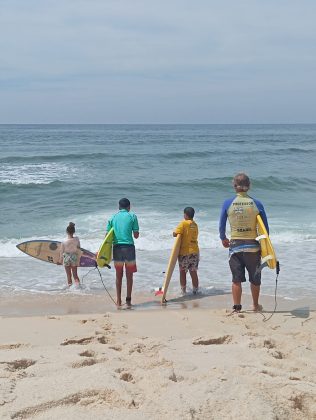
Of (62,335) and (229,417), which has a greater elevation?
(229,417)

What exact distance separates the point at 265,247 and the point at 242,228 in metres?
0.34

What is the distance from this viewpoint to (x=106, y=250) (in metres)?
7.45

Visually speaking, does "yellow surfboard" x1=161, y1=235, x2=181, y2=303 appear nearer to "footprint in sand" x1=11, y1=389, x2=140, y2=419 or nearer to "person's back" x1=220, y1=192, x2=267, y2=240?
Answer: "person's back" x1=220, y1=192, x2=267, y2=240

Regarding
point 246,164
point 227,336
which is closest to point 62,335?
point 227,336

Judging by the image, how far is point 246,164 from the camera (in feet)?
112

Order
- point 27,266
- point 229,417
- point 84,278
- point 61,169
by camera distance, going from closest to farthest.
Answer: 1. point 229,417
2. point 84,278
3. point 27,266
4. point 61,169

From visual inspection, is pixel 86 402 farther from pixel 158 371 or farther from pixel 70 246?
pixel 70 246

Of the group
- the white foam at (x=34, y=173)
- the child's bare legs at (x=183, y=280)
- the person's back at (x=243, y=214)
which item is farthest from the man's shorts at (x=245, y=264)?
the white foam at (x=34, y=173)

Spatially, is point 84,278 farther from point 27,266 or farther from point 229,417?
point 229,417

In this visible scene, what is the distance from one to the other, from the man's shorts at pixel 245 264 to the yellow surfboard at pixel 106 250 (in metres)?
1.80

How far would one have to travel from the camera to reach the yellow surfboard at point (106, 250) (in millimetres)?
7410

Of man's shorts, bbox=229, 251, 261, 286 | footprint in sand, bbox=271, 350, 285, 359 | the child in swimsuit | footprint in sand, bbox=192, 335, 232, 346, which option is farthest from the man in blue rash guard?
the child in swimsuit

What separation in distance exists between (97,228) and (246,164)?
21.0 meters

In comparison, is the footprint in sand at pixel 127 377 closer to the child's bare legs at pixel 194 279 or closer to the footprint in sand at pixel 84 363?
the footprint in sand at pixel 84 363
